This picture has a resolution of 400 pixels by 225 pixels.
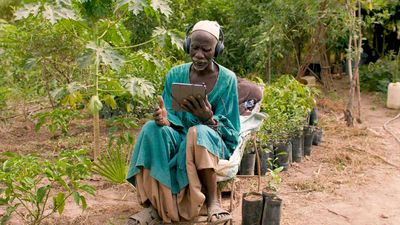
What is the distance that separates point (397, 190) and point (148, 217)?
2.72 m

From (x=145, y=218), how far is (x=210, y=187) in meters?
0.50

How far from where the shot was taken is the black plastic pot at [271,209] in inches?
158

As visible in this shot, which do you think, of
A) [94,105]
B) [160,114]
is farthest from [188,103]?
[94,105]

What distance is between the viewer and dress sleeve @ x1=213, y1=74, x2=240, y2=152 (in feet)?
13.3

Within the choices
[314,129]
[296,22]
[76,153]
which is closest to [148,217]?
[76,153]

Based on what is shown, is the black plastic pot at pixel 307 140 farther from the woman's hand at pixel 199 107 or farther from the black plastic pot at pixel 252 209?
the woman's hand at pixel 199 107

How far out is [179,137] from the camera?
400 centimetres

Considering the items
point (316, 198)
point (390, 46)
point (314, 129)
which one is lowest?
point (316, 198)

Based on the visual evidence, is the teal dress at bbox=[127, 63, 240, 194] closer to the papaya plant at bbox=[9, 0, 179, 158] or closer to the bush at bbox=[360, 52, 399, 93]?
the papaya plant at bbox=[9, 0, 179, 158]

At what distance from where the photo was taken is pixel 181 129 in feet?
13.5

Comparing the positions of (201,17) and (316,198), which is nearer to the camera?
(316,198)

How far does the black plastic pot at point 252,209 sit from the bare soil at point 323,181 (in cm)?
19

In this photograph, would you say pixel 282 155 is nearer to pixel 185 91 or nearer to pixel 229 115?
pixel 229 115

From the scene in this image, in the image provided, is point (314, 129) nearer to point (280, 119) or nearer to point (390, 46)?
point (280, 119)
